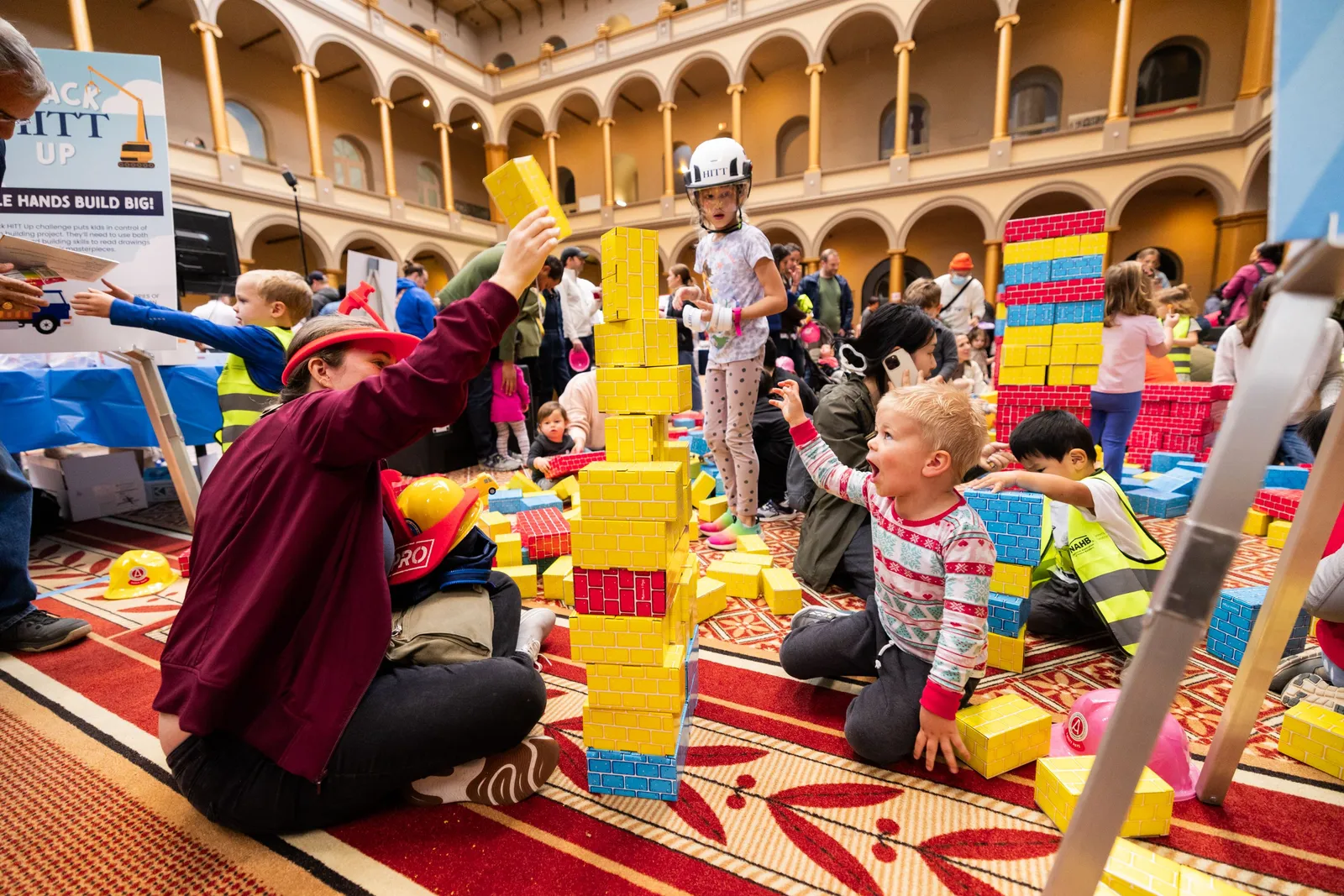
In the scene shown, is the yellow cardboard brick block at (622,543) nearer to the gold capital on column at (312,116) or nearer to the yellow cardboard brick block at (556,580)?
the yellow cardboard brick block at (556,580)

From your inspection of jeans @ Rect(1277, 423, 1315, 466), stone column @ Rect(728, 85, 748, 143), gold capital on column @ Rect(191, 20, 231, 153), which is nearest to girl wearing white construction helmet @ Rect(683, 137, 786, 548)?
jeans @ Rect(1277, 423, 1315, 466)

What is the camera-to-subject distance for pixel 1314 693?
1718 mm

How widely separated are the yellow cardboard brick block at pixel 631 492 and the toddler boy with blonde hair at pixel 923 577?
24.4 inches

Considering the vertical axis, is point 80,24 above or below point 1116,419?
above

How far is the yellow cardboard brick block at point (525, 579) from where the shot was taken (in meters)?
2.67

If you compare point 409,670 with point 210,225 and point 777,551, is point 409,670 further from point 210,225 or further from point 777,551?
point 210,225

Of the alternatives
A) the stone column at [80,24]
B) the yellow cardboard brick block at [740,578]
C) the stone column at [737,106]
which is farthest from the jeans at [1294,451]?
the stone column at [80,24]

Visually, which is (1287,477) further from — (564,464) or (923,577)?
(564,464)

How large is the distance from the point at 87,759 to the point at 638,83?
20.0m

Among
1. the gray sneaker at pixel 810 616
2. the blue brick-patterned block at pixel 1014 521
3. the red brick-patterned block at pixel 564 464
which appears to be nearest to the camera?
the blue brick-patterned block at pixel 1014 521

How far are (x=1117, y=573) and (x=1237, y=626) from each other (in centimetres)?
45

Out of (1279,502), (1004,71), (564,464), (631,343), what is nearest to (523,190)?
(631,343)

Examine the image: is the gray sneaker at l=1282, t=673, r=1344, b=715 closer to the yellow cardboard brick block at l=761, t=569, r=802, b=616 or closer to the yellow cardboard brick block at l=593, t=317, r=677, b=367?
the yellow cardboard brick block at l=761, t=569, r=802, b=616

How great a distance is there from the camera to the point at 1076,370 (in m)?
2.58
